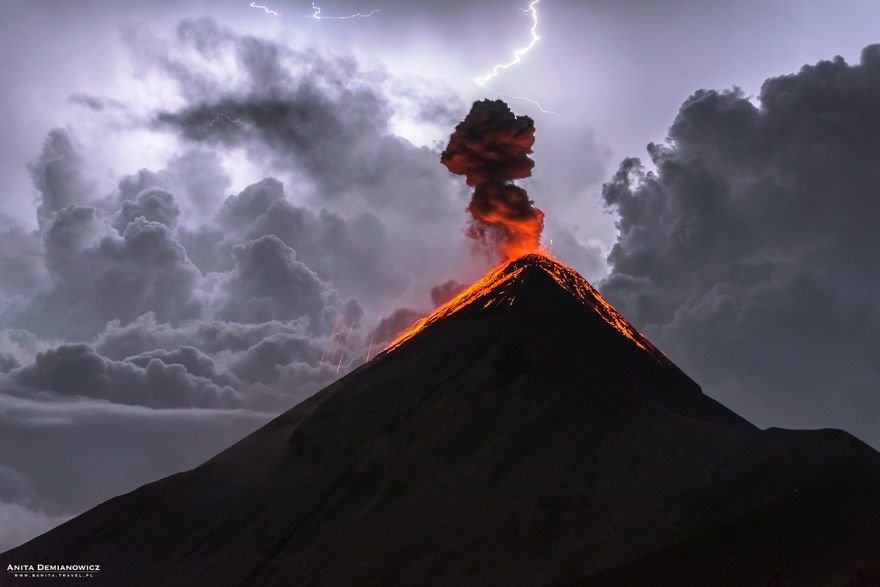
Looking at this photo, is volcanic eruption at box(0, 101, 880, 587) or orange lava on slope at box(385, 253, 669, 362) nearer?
volcanic eruption at box(0, 101, 880, 587)

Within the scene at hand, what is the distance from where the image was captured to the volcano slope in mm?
50531

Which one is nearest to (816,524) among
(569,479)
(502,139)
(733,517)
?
(733,517)

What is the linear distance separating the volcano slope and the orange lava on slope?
0.42 metres

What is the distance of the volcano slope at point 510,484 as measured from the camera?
50.5m

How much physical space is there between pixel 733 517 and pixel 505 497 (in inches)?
634

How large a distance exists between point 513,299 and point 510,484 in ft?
93.2

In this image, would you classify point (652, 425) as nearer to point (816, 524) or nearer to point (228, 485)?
point (816, 524)

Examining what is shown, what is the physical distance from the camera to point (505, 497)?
63000 millimetres

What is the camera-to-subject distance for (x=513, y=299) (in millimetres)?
90562

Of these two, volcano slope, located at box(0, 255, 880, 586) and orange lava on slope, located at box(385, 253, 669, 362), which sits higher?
orange lava on slope, located at box(385, 253, 669, 362)

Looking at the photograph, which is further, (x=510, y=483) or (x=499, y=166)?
(x=499, y=166)

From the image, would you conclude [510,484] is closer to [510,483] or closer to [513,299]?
[510,483]

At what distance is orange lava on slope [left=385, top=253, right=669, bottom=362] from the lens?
92.4 metres

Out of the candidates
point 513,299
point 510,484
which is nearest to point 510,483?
point 510,484
